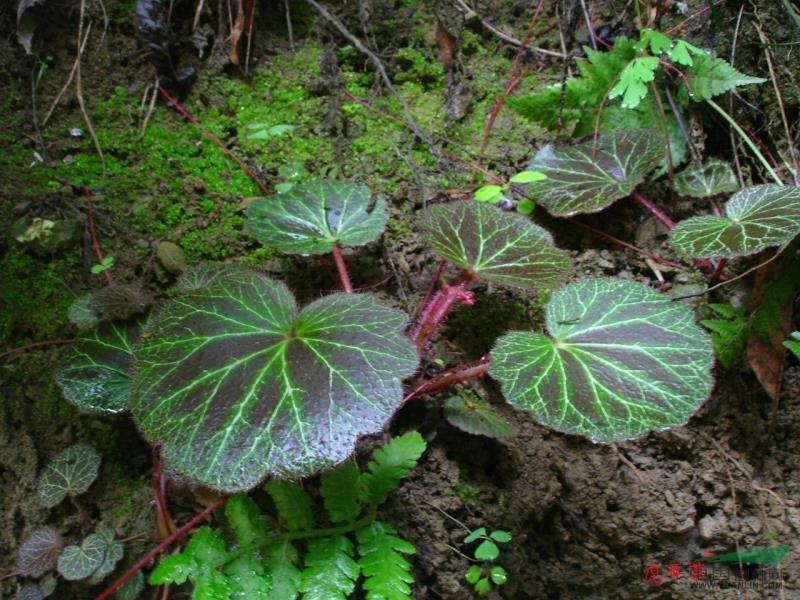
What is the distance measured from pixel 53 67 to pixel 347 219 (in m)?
1.62

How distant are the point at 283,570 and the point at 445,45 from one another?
2.29 m

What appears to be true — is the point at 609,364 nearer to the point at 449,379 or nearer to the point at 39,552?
the point at 449,379

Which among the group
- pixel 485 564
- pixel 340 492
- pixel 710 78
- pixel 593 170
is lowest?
pixel 485 564

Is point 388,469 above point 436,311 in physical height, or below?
below

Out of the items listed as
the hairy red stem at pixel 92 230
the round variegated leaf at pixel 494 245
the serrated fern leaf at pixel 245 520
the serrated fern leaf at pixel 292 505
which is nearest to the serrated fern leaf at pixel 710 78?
the round variegated leaf at pixel 494 245

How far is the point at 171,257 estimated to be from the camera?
199 cm

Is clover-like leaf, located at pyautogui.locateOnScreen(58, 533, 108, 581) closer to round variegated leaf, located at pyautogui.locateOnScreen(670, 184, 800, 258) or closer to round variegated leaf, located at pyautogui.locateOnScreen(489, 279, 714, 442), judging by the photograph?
round variegated leaf, located at pyautogui.locateOnScreen(489, 279, 714, 442)

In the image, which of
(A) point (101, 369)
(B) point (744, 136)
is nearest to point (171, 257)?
(A) point (101, 369)

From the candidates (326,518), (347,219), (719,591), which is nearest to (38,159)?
(347,219)

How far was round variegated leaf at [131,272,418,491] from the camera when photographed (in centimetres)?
123

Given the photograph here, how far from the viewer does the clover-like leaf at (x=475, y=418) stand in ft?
5.14

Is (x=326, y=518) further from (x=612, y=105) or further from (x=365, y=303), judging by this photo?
(x=612, y=105)

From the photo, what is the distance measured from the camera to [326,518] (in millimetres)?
1506

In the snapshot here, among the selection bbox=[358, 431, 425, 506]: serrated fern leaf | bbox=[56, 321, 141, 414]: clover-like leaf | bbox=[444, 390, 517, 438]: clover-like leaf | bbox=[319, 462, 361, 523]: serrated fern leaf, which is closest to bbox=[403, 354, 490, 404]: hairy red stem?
bbox=[444, 390, 517, 438]: clover-like leaf
